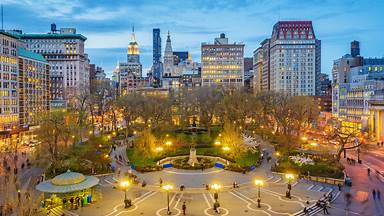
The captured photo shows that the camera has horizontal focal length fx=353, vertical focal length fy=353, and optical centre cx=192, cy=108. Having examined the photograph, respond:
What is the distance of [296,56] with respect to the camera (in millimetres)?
176750

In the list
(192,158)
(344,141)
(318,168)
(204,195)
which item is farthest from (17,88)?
(344,141)

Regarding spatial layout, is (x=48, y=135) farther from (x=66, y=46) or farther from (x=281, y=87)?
(x=281, y=87)

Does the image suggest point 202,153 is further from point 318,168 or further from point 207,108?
point 207,108

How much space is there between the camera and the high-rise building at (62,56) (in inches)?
5979

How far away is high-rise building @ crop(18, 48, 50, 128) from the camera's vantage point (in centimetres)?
10069

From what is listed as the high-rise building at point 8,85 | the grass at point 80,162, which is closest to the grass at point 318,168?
the grass at point 80,162

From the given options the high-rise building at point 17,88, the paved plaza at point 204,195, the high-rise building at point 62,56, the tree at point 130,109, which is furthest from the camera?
the high-rise building at point 62,56

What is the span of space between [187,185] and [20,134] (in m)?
67.9

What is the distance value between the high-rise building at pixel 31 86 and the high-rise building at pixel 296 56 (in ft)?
367

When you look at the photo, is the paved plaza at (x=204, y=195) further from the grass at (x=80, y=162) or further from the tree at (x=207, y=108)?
the tree at (x=207, y=108)

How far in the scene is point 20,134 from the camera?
94.6 m

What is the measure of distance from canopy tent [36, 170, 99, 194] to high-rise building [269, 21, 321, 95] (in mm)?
148756

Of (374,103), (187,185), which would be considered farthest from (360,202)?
(374,103)

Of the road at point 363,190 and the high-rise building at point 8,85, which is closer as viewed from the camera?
the road at point 363,190
